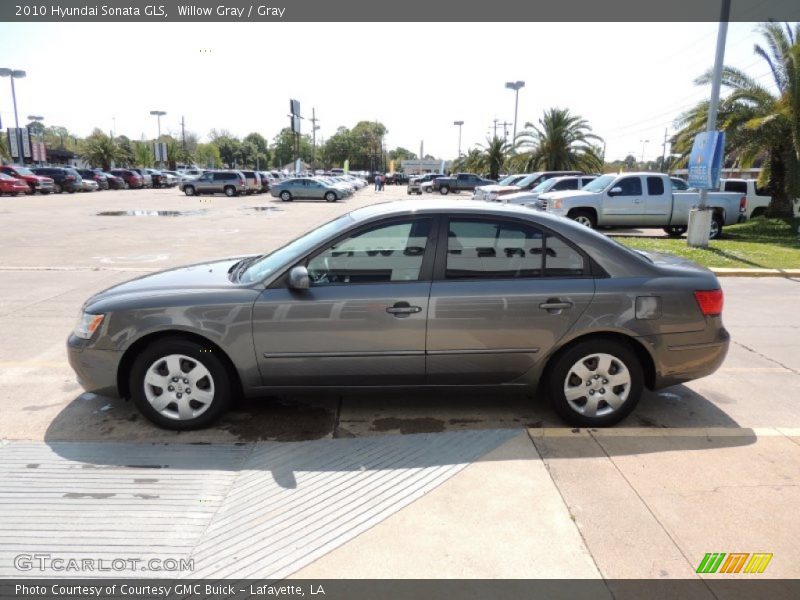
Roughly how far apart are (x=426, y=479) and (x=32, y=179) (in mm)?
43867

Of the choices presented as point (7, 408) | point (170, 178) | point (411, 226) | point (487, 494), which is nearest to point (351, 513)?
point (487, 494)

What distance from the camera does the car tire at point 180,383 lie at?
395 centimetres

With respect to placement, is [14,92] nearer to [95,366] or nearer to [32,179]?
[32,179]

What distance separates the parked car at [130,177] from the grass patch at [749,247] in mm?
47436

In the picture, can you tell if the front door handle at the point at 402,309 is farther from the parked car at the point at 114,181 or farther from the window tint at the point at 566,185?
the parked car at the point at 114,181

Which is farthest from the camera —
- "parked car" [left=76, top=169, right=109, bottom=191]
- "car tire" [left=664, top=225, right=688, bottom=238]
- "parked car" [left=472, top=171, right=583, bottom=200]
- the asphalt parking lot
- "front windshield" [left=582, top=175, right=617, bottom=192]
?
"parked car" [left=76, top=169, right=109, bottom=191]

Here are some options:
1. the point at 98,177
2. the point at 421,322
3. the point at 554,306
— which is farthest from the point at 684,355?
the point at 98,177

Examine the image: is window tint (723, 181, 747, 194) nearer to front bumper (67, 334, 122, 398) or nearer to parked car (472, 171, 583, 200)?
parked car (472, 171, 583, 200)

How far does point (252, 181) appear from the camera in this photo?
43969 mm

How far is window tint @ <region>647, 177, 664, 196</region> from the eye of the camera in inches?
648

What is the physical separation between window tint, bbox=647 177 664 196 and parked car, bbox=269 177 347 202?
2502 cm

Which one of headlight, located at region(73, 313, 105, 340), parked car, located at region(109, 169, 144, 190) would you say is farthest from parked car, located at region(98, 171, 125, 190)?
headlight, located at region(73, 313, 105, 340)

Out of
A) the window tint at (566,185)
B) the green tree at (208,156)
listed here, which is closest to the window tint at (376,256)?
the window tint at (566,185)

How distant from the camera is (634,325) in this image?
4043 mm
